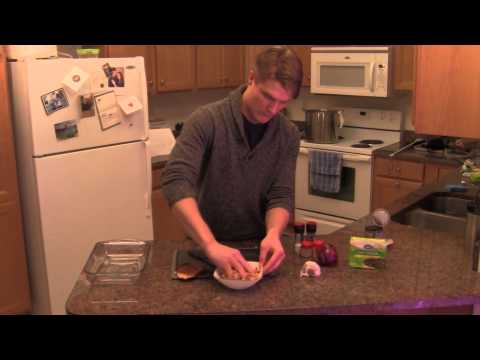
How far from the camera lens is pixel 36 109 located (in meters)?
2.73

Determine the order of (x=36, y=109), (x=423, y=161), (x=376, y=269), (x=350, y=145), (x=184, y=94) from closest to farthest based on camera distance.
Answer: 1. (x=376, y=269)
2. (x=36, y=109)
3. (x=423, y=161)
4. (x=350, y=145)
5. (x=184, y=94)

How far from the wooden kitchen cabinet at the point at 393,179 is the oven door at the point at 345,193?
0.06 meters

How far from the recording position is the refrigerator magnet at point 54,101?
2762mm

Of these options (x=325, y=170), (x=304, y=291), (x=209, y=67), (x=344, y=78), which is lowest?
(x=325, y=170)

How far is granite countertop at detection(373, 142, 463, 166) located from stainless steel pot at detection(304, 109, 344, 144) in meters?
0.43

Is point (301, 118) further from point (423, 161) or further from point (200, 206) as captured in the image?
point (200, 206)

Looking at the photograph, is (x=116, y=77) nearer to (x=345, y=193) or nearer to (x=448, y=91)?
(x=448, y=91)

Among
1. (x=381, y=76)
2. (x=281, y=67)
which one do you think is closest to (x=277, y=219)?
(x=281, y=67)

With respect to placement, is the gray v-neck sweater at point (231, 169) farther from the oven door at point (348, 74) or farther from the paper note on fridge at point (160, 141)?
the oven door at point (348, 74)

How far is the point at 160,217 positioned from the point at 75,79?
1226mm

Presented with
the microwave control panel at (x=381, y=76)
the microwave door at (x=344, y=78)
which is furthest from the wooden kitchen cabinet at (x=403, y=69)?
the microwave door at (x=344, y=78)

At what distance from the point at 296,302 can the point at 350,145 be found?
9.49 feet

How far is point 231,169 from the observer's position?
5.56 ft
